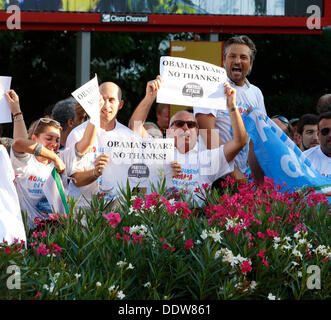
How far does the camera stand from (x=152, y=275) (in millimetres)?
3584

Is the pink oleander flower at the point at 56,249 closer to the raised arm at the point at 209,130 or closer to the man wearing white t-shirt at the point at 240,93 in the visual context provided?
the raised arm at the point at 209,130

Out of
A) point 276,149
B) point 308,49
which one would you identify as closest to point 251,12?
point 276,149

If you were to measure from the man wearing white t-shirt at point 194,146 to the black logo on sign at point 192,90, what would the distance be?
19 cm

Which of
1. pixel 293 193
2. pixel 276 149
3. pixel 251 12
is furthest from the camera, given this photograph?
pixel 251 12

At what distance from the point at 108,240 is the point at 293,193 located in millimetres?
1471

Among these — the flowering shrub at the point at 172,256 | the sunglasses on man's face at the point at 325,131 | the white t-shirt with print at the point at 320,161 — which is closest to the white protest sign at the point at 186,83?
the flowering shrub at the point at 172,256

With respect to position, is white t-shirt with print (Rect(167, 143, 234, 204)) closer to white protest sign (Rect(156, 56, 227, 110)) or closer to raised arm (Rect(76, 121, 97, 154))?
white protest sign (Rect(156, 56, 227, 110))

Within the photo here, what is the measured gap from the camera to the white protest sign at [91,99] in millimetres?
4926

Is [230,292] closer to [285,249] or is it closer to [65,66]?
[285,249]

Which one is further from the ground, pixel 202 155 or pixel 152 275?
pixel 202 155

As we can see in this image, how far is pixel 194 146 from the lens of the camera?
5516mm

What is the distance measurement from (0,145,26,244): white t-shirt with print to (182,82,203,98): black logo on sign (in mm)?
1474
